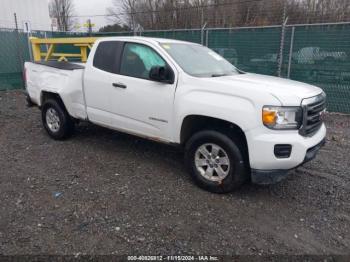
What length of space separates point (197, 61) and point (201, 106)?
1031 millimetres

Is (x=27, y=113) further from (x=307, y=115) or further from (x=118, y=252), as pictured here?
(x=307, y=115)

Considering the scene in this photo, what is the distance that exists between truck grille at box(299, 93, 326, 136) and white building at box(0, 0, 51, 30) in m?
18.3

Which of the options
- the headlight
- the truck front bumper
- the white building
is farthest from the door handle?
the white building

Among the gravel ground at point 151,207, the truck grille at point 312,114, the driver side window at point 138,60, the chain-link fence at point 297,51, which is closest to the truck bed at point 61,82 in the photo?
the gravel ground at point 151,207

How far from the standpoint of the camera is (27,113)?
7.91 metres

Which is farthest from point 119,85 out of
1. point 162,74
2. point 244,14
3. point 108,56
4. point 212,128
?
point 244,14

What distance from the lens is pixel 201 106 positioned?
3.58 meters

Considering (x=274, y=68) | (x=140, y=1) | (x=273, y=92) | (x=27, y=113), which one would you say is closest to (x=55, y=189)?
(x=273, y=92)

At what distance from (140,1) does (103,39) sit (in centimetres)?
2600

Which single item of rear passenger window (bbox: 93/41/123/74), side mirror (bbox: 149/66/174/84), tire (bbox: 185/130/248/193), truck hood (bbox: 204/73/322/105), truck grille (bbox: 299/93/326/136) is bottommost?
tire (bbox: 185/130/248/193)

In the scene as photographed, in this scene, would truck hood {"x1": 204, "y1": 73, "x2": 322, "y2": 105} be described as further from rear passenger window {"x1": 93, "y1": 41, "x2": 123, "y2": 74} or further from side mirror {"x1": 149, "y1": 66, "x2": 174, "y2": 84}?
rear passenger window {"x1": 93, "y1": 41, "x2": 123, "y2": 74}

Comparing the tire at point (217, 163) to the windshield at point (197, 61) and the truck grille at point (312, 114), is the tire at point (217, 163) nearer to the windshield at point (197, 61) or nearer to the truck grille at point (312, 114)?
the truck grille at point (312, 114)

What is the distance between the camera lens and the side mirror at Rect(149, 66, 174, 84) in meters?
3.82

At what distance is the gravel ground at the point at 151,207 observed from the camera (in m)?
2.80
